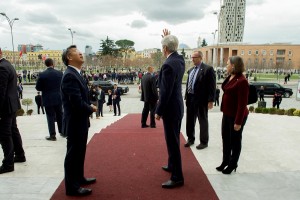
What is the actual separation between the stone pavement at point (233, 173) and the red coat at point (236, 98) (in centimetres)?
87

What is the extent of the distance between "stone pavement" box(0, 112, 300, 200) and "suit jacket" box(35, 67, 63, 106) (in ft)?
2.89

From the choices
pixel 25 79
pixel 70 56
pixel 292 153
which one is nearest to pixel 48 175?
pixel 70 56

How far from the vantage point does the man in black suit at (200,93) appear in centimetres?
469

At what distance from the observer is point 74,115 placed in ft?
9.84

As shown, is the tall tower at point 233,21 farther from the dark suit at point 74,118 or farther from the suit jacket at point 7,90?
the dark suit at point 74,118

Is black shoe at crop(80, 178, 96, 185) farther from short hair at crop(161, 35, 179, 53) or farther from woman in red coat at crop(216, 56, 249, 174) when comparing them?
short hair at crop(161, 35, 179, 53)

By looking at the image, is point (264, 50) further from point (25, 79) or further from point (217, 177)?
point (217, 177)

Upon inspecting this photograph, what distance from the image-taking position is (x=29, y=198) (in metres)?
2.96

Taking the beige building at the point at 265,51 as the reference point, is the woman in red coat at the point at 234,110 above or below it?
below

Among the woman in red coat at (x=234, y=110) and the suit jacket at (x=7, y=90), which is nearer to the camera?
the woman in red coat at (x=234, y=110)

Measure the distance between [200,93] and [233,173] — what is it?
1603mm

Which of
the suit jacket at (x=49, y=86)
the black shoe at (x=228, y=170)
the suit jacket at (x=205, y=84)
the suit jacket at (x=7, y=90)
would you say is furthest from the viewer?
the suit jacket at (x=49, y=86)

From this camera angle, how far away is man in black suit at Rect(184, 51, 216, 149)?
15.4 feet

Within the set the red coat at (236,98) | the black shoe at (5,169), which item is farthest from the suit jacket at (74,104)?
the red coat at (236,98)
